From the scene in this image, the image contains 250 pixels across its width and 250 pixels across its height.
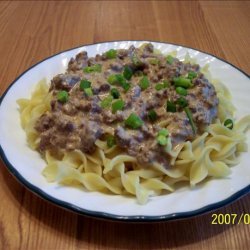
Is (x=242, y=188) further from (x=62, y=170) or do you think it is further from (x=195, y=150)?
(x=62, y=170)

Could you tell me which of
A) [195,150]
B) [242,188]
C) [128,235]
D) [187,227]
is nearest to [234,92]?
[195,150]

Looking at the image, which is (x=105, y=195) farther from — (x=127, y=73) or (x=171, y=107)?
(x=127, y=73)

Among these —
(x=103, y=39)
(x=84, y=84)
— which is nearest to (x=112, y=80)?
(x=84, y=84)

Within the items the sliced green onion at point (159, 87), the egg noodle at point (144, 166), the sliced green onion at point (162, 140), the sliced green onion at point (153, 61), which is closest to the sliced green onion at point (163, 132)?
the sliced green onion at point (162, 140)

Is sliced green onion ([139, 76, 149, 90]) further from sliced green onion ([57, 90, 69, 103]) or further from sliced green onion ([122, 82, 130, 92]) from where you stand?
sliced green onion ([57, 90, 69, 103])

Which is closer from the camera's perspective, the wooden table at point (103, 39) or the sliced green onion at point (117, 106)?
the wooden table at point (103, 39)

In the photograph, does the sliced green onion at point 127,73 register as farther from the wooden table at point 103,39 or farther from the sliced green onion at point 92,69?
the wooden table at point 103,39
